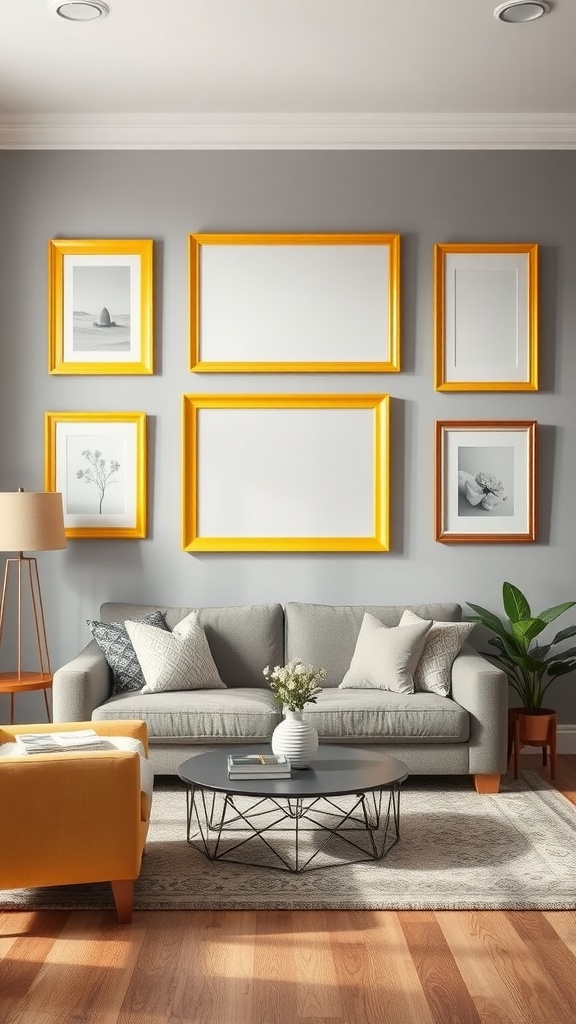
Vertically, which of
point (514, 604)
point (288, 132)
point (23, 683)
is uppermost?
point (288, 132)

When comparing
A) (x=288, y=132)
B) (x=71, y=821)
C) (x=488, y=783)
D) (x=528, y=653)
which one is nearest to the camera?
(x=71, y=821)

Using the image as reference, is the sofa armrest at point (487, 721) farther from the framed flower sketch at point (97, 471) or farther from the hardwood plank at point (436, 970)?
the framed flower sketch at point (97, 471)

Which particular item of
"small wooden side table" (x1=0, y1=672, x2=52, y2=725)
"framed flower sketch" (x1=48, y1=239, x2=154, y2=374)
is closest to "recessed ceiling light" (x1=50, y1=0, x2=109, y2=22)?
"framed flower sketch" (x1=48, y1=239, x2=154, y2=374)

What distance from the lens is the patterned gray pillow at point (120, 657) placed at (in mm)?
4730

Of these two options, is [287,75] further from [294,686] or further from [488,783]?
[488,783]

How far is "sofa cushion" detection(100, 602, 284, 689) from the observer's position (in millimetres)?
4988

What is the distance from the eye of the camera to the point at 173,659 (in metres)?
4.64

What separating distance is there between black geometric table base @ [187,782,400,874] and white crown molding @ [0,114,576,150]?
3.24 meters

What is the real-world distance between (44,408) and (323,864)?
283 centimetres

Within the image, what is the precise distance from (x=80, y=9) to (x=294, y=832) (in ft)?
10.8

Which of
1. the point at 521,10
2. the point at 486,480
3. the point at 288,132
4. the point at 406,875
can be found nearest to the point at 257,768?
the point at 406,875

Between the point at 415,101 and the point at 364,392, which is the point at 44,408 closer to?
the point at 364,392

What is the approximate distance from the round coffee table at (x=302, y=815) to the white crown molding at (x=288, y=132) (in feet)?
10.1

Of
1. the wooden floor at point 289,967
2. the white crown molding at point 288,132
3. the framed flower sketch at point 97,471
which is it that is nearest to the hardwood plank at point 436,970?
the wooden floor at point 289,967
